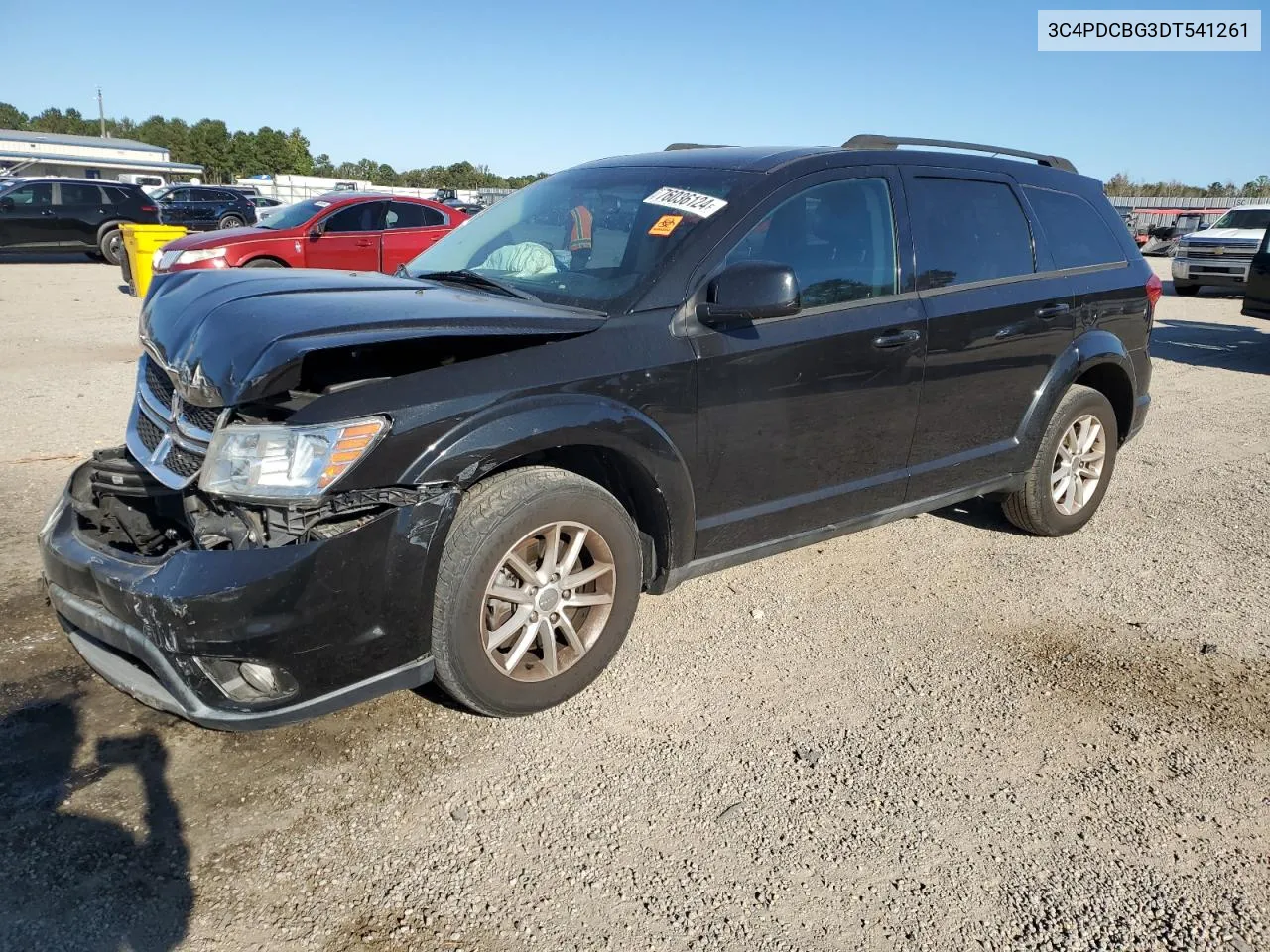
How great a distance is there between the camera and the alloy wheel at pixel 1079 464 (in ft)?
16.1

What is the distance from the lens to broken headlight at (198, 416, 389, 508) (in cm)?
261

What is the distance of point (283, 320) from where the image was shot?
283 centimetres

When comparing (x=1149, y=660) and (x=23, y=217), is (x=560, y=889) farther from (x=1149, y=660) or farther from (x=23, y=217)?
(x=23, y=217)

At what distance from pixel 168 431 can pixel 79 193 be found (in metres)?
21.7

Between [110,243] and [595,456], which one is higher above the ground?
[110,243]

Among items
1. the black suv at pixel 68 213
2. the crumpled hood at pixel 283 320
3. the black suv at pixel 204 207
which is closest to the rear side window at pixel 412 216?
the black suv at pixel 68 213

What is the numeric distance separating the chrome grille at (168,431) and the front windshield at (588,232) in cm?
118

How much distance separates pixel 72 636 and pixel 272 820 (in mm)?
1019

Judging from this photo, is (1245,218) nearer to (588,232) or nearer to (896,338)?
(896,338)

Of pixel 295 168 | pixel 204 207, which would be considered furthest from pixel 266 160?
pixel 204 207

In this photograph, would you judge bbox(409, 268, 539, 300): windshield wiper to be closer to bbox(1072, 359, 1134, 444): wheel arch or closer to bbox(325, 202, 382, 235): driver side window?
bbox(1072, 359, 1134, 444): wheel arch

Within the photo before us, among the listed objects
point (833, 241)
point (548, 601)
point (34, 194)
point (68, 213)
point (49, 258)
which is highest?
point (34, 194)

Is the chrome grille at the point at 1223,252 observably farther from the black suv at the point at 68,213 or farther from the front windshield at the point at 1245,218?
the black suv at the point at 68,213

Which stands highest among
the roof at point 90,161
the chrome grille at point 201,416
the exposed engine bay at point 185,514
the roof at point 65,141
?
the roof at point 65,141
